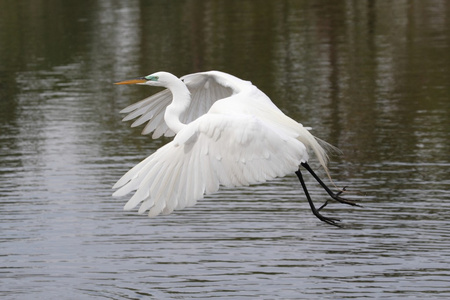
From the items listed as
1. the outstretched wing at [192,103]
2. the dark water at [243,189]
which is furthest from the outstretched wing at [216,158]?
the outstretched wing at [192,103]

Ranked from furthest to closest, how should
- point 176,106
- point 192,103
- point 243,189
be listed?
1. point 243,189
2. point 192,103
3. point 176,106

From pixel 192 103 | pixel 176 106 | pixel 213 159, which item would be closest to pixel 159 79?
pixel 176 106

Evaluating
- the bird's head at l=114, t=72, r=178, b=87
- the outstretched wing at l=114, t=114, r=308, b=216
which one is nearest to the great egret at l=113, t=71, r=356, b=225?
the outstretched wing at l=114, t=114, r=308, b=216

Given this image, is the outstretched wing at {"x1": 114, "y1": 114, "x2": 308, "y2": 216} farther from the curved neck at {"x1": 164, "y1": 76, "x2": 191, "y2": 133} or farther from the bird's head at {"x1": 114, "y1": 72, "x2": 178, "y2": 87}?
the bird's head at {"x1": 114, "y1": 72, "x2": 178, "y2": 87}

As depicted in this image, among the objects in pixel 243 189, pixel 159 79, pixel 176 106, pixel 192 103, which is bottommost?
pixel 243 189

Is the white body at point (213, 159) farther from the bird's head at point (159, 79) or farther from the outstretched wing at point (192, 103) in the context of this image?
the outstretched wing at point (192, 103)

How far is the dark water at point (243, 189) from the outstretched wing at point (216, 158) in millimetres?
1104

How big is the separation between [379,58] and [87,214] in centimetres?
1340

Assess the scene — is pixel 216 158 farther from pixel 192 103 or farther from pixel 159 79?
pixel 192 103

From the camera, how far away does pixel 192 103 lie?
34.7ft

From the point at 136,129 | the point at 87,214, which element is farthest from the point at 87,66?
the point at 87,214

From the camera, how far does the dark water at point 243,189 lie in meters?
9.20

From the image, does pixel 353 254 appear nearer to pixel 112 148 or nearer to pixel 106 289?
pixel 106 289

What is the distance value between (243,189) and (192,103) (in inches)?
88.1
